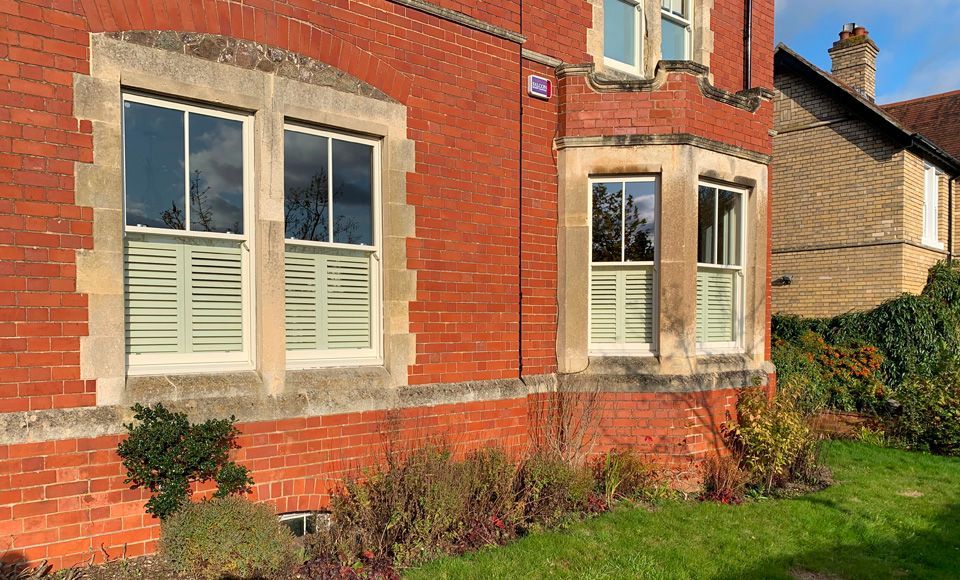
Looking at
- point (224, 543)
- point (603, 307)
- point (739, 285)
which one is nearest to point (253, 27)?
point (224, 543)

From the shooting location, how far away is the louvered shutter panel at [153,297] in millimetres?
4863

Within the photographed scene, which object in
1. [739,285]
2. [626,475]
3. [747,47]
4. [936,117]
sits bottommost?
[626,475]

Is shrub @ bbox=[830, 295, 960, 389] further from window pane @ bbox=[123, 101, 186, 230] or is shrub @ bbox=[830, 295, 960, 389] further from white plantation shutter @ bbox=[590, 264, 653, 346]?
window pane @ bbox=[123, 101, 186, 230]

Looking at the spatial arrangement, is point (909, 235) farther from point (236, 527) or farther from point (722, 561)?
point (236, 527)

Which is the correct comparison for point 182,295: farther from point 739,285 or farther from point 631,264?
point 739,285

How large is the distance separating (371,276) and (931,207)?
1406cm

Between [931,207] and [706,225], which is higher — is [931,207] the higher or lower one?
the higher one

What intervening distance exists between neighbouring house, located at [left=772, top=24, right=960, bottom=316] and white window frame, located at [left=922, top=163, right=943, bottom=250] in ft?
0.08

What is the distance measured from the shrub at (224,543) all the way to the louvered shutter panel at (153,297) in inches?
47.5

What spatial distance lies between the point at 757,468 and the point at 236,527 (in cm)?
532

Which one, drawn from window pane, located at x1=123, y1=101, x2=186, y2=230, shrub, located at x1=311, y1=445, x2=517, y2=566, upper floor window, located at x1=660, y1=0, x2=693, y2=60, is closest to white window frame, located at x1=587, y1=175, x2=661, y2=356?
upper floor window, located at x1=660, y1=0, x2=693, y2=60

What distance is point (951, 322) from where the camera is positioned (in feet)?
41.7

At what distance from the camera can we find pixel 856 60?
16109 mm

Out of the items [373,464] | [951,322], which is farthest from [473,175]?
[951,322]
